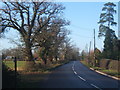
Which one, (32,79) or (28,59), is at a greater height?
(28,59)

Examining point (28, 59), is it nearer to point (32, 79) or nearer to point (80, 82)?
point (32, 79)

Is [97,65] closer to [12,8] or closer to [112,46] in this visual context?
[112,46]

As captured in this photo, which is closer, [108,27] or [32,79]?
[32,79]

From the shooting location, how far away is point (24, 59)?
37375 mm

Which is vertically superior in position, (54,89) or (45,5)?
(45,5)

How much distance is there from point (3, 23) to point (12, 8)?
2.58 meters

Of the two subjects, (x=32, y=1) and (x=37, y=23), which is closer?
(x=32, y=1)

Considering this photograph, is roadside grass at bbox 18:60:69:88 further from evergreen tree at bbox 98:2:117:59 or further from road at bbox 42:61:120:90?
evergreen tree at bbox 98:2:117:59

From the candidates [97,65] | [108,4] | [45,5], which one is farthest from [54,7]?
[108,4]

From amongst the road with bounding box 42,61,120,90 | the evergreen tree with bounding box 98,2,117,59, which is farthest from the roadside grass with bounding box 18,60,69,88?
the evergreen tree with bounding box 98,2,117,59

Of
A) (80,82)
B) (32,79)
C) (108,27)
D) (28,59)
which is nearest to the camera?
(80,82)

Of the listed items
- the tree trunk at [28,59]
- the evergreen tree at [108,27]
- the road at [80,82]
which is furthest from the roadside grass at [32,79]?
the evergreen tree at [108,27]

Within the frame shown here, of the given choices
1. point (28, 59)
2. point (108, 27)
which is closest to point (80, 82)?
point (28, 59)

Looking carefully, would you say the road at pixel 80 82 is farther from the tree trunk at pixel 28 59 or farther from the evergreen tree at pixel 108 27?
the evergreen tree at pixel 108 27
